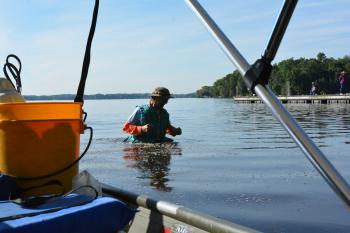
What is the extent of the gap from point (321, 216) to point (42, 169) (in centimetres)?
290

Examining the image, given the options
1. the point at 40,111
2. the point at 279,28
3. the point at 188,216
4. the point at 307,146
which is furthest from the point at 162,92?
the point at 307,146

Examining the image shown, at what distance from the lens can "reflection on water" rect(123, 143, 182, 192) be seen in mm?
7289

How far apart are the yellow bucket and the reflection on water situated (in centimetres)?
338

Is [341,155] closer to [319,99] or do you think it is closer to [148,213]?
[148,213]

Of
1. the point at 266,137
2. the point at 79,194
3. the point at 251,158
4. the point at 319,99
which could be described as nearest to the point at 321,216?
the point at 79,194

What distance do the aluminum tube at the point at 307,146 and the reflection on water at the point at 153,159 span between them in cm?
505

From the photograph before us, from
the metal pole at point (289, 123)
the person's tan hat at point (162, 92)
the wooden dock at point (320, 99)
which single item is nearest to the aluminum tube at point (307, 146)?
the metal pole at point (289, 123)

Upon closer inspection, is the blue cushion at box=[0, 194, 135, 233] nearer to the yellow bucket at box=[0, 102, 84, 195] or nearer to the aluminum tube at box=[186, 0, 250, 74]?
the yellow bucket at box=[0, 102, 84, 195]

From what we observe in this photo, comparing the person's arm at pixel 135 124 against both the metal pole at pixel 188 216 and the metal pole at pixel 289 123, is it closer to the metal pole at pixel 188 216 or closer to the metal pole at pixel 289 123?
the metal pole at pixel 188 216

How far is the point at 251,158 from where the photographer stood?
959 cm

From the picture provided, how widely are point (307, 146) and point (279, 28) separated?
0.37 m

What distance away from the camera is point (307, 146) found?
1401 mm

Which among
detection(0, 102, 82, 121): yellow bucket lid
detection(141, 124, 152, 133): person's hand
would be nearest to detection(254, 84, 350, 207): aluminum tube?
detection(0, 102, 82, 121): yellow bucket lid

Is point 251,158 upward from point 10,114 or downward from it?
downward
